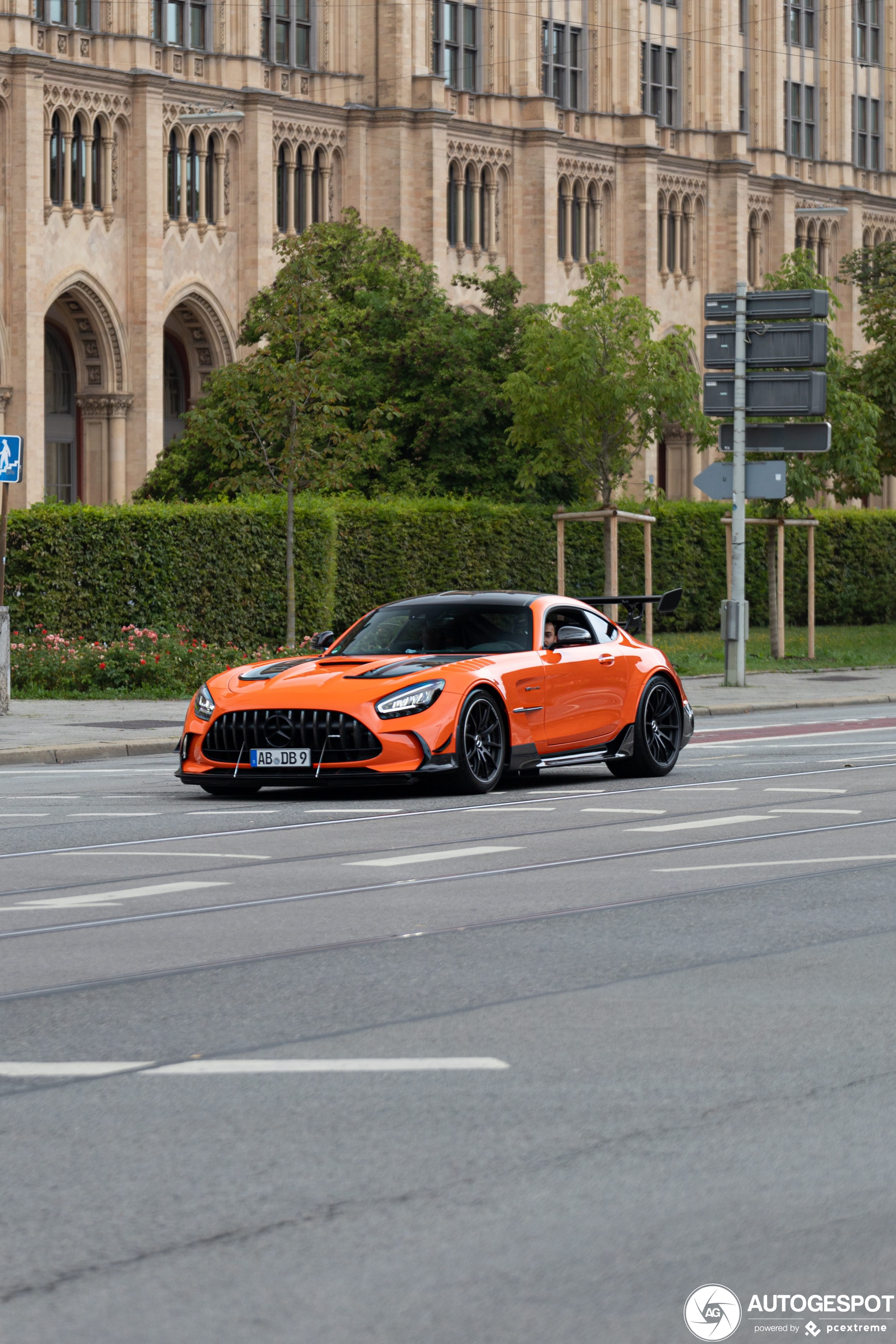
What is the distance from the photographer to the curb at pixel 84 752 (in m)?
19.1

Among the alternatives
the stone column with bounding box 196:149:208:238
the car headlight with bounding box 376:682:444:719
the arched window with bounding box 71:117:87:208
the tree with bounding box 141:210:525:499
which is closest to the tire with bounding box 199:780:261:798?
the car headlight with bounding box 376:682:444:719

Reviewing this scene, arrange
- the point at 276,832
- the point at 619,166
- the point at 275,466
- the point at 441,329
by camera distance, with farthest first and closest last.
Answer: the point at 619,166 → the point at 441,329 → the point at 275,466 → the point at 276,832

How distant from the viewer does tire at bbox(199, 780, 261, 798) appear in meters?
14.6

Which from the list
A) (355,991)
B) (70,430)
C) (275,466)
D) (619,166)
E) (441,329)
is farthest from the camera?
(619,166)

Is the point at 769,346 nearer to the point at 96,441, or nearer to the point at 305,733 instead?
the point at 305,733

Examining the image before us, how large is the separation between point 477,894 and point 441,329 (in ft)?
111

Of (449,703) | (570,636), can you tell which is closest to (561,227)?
(570,636)

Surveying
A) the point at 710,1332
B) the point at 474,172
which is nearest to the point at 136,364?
the point at 474,172

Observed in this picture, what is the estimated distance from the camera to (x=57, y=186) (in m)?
56.1

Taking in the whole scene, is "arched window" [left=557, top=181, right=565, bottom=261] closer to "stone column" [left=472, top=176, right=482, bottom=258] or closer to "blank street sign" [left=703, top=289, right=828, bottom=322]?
"stone column" [left=472, top=176, right=482, bottom=258]

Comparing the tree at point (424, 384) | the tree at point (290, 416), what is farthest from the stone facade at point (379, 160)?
the tree at point (290, 416)

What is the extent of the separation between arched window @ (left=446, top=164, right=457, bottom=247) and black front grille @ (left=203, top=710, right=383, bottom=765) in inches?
2128

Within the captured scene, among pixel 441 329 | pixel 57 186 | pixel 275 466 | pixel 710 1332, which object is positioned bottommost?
pixel 710 1332

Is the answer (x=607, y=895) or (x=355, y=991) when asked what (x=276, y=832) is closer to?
(x=607, y=895)
